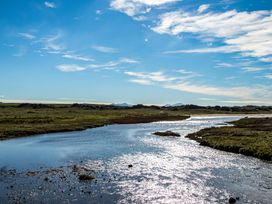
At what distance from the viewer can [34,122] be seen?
105250 mm

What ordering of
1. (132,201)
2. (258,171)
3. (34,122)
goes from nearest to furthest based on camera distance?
1. (132,201)
2. (258,171)
3. (34,122)

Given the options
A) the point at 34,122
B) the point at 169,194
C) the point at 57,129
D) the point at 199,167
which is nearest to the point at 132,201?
the point at 169,194

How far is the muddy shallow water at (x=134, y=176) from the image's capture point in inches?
1138

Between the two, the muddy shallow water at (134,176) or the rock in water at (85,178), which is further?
the rock in water at (85,178)

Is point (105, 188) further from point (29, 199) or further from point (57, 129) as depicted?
point (57, 129)

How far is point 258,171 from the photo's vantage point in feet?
128

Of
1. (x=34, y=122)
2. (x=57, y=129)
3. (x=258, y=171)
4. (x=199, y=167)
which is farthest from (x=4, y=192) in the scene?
(x=34, y=122)

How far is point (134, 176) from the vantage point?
120ft

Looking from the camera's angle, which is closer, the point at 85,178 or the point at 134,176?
the point at 85,178

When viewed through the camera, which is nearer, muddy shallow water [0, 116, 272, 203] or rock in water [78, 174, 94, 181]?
muddy shallow water [0, 116, 272, 203]

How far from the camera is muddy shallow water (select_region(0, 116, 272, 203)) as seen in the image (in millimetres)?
28906

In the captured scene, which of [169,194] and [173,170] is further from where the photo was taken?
[173,170]

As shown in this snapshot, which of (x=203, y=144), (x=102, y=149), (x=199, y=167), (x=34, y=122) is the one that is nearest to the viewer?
(x=199, y=167)

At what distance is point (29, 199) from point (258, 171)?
84.0 ft
